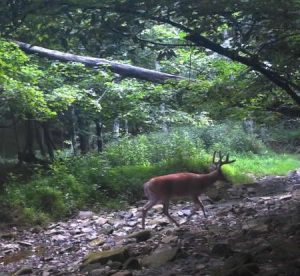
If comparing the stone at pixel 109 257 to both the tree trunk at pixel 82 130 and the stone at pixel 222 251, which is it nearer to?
the stone at pixel 222 251

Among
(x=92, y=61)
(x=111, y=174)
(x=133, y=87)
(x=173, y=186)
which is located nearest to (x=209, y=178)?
(x=173, y=186)

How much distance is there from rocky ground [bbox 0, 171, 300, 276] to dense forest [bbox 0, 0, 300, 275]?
1.34 metres

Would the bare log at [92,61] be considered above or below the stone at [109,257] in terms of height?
above

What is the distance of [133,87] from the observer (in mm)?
16219

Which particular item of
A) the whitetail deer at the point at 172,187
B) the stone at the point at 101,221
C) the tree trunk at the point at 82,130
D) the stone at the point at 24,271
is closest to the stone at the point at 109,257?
the stone at the point at 24,271

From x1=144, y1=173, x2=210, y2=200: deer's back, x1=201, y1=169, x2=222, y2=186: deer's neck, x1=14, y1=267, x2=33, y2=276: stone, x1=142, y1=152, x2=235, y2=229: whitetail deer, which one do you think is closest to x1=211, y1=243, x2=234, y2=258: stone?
x1=14, y1=267, x2=33, y2=276: stone

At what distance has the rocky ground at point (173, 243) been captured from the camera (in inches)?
223

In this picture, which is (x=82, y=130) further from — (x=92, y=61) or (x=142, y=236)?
(x=142, y=236)

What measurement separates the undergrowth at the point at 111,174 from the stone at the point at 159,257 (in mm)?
5183

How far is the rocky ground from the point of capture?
5.66m

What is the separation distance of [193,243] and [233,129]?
17916 mm

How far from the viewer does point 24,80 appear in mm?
12758

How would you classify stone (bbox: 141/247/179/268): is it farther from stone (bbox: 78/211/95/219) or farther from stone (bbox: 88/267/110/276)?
stone (bbox: 78/211/95/219)

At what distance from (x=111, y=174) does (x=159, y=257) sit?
25.2ft
